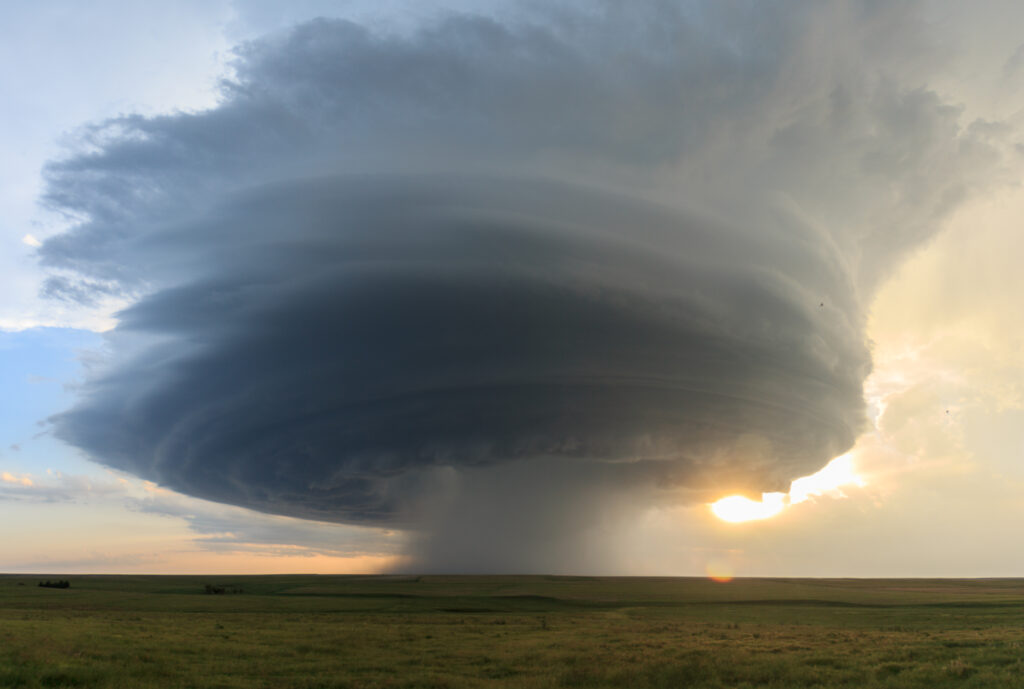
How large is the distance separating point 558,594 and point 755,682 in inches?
4007

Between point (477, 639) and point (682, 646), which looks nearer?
point (682, 646)

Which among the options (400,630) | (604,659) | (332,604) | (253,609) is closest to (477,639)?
(400,630)

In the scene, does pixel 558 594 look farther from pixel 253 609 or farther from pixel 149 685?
pixel 149 685

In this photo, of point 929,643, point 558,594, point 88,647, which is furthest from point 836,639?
point 558,594

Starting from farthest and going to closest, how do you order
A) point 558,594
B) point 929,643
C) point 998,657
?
point 558,594 → point 929,643 → point 998,657

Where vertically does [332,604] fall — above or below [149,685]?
below

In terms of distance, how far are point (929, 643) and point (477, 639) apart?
33.6 m

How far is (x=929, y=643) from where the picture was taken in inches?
1825

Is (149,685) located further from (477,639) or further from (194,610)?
(194,610)

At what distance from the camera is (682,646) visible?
4669cm

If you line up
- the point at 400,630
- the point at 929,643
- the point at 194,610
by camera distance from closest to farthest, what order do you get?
the point at 929,643 → the point at 400,630 → the point at 194,610

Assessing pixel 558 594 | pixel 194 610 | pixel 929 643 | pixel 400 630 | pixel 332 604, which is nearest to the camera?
pixel 929 643

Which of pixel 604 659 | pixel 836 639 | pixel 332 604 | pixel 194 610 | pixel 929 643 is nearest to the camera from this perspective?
pixel 604 659

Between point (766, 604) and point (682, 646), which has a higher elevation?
point (682, 646)
